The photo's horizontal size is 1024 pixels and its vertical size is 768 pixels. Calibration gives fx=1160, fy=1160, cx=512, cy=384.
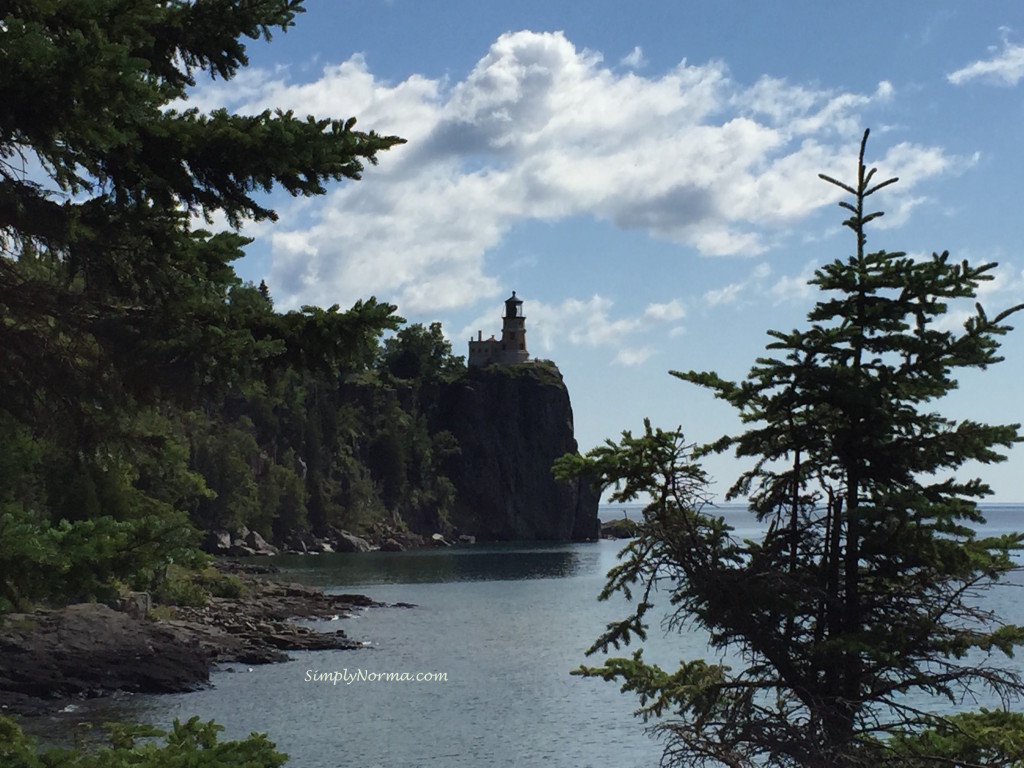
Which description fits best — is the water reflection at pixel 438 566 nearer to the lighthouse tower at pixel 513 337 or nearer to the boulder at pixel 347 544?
the boulder at pixel 347 544

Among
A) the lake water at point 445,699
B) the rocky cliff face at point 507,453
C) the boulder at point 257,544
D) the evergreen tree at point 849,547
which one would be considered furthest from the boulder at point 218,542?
the evergreen tree at point 849,547

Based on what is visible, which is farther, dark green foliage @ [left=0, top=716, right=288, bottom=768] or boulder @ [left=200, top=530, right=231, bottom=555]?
boulder @ [left=200, top=530, right=231, bottom=555]

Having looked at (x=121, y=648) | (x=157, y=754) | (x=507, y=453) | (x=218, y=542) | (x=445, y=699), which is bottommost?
(x=445, y=699)

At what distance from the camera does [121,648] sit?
38.5 meters

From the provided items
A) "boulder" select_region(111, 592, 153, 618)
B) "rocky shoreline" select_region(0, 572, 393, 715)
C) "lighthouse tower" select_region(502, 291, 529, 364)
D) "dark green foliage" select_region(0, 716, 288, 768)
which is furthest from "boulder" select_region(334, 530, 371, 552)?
"dark green foliage" select_region(0, 716, 288, 768)

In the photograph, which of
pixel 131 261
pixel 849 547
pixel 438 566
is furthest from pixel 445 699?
pixel 438 566

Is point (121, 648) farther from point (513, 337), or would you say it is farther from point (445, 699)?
point (513, 337)

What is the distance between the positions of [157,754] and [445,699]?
3235 centimetres

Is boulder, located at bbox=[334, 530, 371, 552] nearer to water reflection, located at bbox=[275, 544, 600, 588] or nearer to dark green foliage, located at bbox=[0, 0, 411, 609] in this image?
water reflection, located at bbox=[275, 544, 600, 588]

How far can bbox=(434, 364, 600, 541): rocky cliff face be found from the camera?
15625cm

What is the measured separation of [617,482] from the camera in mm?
12812

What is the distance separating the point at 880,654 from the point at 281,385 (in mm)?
6512

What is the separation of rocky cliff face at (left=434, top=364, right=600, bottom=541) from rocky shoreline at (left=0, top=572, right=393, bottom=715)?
10394 centimetres

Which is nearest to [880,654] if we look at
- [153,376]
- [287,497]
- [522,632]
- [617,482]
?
[617,482]
